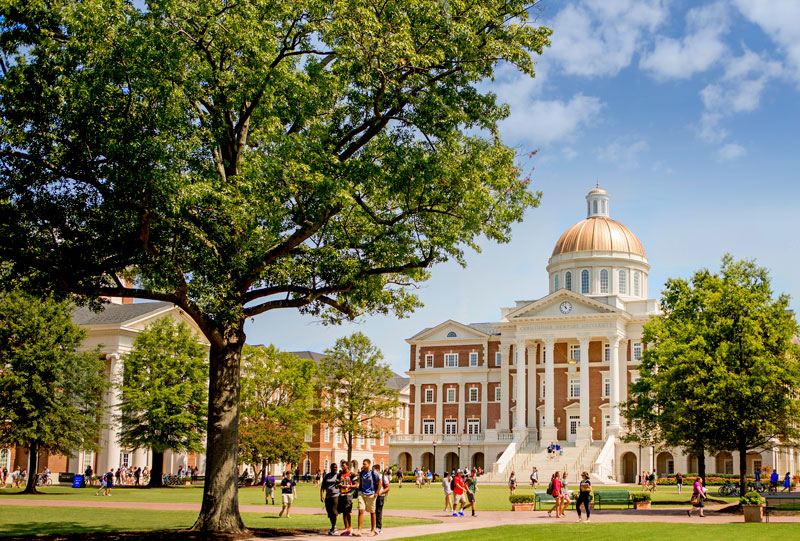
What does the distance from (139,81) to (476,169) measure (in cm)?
797

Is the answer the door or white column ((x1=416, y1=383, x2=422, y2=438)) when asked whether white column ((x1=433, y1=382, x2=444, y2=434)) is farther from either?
the door

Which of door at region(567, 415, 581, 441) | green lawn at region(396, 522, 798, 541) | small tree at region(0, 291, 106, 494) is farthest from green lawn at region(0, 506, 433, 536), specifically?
door at region(567, 415, 581, 441)

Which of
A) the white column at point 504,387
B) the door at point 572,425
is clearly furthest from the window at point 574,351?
the white column at point 504,387

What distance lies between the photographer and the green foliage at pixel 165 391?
57.1 metres

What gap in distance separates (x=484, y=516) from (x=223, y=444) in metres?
13.2

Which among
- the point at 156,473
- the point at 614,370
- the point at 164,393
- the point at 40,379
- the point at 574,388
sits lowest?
the point at 156,473

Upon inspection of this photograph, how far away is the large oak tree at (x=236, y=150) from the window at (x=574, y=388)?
68205 mm

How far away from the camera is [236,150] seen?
21891mm

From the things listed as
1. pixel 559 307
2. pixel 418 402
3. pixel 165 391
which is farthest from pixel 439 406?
pixel 165 391

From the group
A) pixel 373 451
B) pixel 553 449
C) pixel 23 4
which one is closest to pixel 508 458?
pixel 553 449

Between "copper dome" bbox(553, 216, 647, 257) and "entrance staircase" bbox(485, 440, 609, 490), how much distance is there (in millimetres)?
21725

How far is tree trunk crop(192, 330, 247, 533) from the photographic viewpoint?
837 inches

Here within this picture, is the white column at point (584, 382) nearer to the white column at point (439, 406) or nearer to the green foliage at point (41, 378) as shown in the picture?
the white column at point (439, 406)

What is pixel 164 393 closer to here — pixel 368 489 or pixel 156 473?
pixel 156 473
